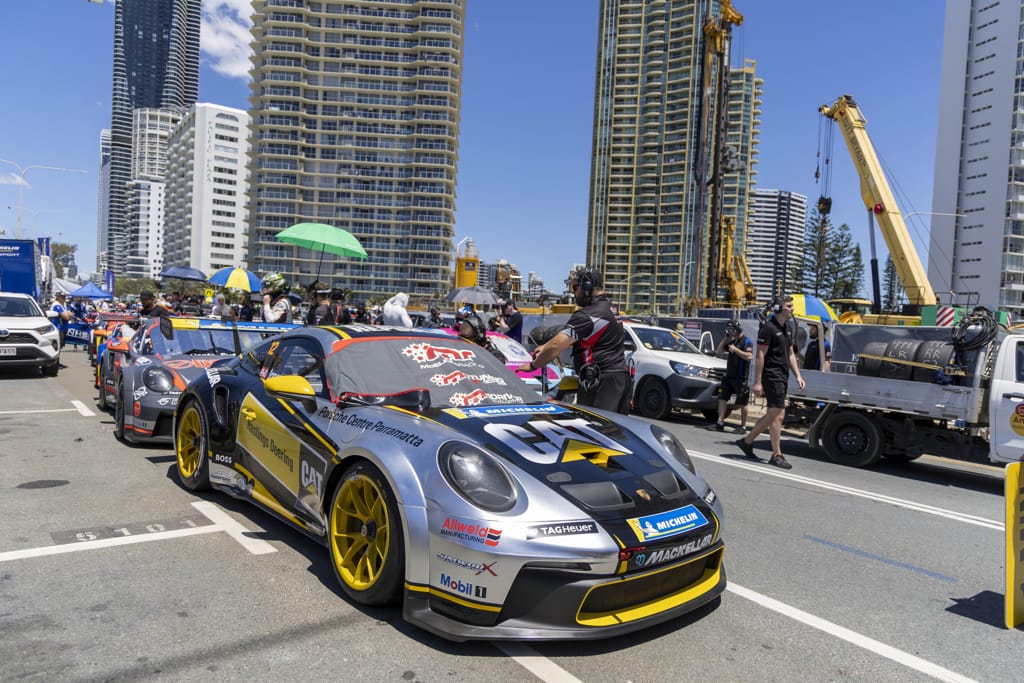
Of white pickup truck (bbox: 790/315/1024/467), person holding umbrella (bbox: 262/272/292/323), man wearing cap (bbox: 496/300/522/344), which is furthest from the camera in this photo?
man wearing cap (bbox: 496/300/522/344)

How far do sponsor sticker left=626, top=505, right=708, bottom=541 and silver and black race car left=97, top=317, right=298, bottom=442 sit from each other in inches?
216

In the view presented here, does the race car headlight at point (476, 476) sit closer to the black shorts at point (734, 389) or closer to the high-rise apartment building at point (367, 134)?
the black shorts at point (734, 389)

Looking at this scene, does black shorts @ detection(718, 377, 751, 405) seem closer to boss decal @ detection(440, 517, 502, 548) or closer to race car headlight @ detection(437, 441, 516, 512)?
race car headlight @ detection(437, 441, 516, 512)

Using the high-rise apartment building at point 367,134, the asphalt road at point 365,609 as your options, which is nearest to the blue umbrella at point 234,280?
the asphalt road at point 365,609

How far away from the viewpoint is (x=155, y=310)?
10.8 metres

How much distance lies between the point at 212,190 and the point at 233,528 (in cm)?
13449

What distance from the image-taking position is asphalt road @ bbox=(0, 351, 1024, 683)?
9.34 feet

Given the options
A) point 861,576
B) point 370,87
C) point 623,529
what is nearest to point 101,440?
point 623,529

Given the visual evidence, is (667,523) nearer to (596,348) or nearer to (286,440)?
(286,440)

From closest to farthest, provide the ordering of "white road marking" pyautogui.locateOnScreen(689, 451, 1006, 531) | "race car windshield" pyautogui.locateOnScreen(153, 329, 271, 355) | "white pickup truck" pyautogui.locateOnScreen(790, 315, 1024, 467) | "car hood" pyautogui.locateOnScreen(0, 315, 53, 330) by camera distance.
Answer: "white road marking" pyautogui.locateOnScreen(689, 451, 1006, 531), "white pickup truck" pyautogui.locateOnScreen(790, 315, 1024, 467), "race car windshield" pyautogui.locateOnScreen(153, 329, 271, 355), "car hood" pyautogui.locateOnScreen(0, 315, 53, 330)

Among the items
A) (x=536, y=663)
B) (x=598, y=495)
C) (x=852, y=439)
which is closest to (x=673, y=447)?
(x=598, y=495)

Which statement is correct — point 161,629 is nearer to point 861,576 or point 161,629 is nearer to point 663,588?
point 663,588

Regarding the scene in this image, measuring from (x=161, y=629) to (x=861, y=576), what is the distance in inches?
154

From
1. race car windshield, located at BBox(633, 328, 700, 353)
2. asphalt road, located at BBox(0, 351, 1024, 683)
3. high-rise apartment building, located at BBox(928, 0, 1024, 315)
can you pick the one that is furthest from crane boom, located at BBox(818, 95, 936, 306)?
high-rise apartment building, located at BBox(928, 0, 1024, 315)
